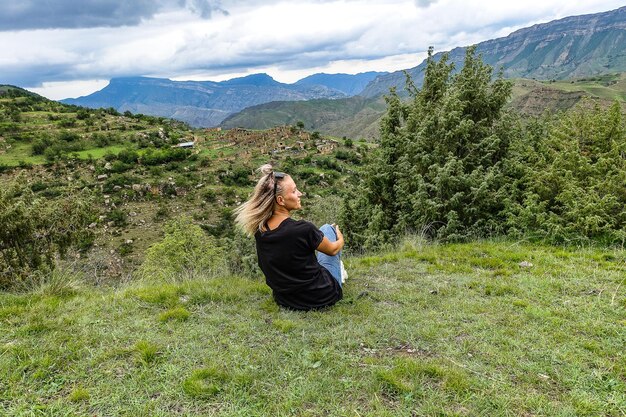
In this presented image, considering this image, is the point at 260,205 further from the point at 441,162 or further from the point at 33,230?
the point at 33,230

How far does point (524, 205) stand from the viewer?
8.96 meters

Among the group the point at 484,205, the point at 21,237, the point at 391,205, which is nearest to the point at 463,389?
the point at 484,205

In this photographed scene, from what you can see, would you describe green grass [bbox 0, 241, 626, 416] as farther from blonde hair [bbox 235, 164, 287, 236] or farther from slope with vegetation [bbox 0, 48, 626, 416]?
blonde hair [bbox 235, 164, 287, 236]

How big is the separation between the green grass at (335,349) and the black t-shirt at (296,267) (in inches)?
8.6

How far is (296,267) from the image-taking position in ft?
15.7

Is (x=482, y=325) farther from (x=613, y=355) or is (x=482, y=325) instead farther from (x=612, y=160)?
(x=612, y=160)

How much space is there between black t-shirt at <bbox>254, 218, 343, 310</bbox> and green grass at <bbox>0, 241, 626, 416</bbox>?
0.72 feet

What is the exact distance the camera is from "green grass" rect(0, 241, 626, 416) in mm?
3209

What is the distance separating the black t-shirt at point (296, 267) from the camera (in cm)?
465

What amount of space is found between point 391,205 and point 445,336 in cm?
808

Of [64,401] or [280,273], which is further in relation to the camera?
[280,273]

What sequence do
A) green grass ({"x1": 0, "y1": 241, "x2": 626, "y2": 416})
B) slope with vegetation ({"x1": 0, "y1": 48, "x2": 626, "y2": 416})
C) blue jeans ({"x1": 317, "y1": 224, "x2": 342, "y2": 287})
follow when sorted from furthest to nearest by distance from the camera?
blue jeans ({"x1": 317, "y1": 224, "x2": 342, "y2": 287}) → slope with vegetation ({"x1": 0, "y1": 48, "x2": 626, "y2": 416}) → green grass ({"x1": 0, "y1": 241, "x2": 626, "y2": 416})

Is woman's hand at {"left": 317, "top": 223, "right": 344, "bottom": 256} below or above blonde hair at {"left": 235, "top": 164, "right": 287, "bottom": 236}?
below

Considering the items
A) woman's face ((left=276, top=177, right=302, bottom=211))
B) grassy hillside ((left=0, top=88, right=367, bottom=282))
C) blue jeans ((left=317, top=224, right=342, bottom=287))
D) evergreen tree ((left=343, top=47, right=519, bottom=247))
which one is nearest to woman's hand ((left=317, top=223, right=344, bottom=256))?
blue jeans ((left=317, top=224, right=342, bottom=287))
